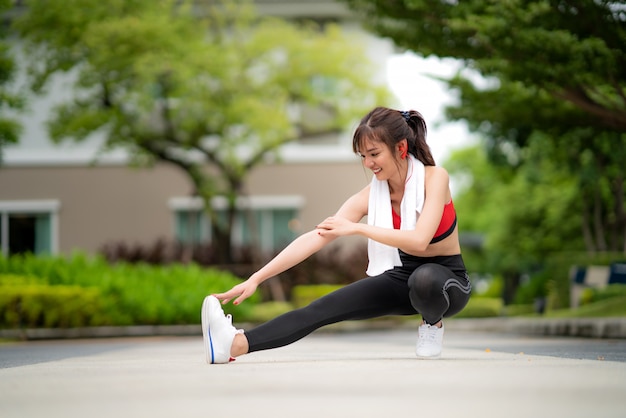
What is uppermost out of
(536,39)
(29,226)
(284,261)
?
(536,39)

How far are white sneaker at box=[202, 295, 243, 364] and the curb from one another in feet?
27.7

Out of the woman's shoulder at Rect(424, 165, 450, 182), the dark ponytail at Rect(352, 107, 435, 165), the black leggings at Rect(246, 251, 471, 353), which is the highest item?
the dark ponytail at Rect(352, 107, 435, 165)

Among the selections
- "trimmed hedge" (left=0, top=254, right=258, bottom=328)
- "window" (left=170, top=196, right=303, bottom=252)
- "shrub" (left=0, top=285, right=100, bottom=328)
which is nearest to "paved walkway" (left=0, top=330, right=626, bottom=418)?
"shrub" (left=0, top=285, right=100, bottom=328)

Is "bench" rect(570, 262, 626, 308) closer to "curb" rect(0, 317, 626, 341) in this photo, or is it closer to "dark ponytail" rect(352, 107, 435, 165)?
"curb" rect(0, 317, 626, 341)

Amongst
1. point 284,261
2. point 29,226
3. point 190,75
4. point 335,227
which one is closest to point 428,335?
point 284,261

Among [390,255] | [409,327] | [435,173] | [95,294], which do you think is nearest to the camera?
[435,173]

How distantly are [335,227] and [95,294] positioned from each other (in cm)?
1271

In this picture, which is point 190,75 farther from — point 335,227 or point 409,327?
point 335,227

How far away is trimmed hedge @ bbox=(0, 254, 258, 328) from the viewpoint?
17062 mm

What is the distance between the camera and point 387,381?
17.3 ft

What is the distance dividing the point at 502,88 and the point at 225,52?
31.6 ft

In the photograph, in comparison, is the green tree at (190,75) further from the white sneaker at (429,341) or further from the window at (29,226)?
the white sneaker at (429,341)

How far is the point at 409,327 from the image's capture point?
22.1 metres

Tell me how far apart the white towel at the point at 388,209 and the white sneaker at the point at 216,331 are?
913 mm
